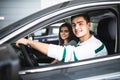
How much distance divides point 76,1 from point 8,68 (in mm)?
993

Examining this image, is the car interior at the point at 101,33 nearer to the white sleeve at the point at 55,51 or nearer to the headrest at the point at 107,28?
the headrest at the point at 107,28

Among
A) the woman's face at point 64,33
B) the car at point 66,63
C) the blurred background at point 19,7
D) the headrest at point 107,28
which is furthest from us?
the blurred background at point 19,7

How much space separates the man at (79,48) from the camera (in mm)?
2467

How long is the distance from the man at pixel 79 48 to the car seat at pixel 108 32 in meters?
0.09

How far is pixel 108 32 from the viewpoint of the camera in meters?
2.74

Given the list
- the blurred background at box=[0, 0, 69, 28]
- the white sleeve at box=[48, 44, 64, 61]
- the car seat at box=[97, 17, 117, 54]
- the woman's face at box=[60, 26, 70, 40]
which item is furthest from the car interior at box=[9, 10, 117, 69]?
the blurred background at box=[0, 0, 69, 28]

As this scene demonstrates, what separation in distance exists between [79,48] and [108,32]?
0.35 metres

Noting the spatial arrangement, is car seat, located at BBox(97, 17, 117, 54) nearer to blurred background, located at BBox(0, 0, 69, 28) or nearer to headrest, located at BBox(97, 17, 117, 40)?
headrest, located at BBox(97, 17, 117, 40)

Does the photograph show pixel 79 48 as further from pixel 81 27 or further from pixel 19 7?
pixel 19 7

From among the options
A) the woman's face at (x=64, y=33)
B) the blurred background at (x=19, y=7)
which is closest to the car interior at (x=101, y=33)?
the woman's face at (x=64, y=33)

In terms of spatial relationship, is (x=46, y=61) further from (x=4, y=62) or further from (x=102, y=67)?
(x=4, y=62)

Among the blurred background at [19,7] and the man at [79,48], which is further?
the blurred background at [19,7]

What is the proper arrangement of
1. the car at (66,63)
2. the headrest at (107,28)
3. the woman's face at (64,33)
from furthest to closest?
the woman's face at (64,33) < the headrest at (107,28) < the car at (66,63)

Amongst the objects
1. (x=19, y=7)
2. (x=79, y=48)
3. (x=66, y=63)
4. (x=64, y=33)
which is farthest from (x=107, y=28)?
(x=19, y=7)
